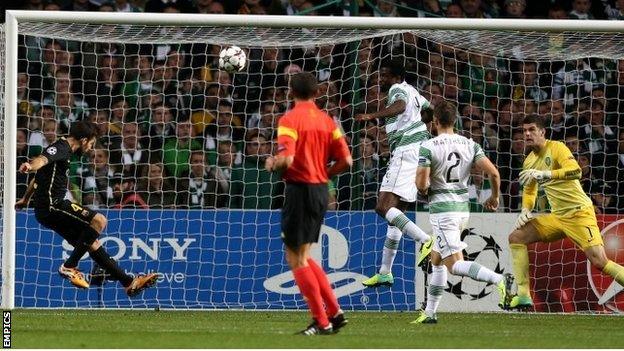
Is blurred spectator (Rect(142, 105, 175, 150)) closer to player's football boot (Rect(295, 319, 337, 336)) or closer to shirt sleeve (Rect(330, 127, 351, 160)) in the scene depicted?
shirt sleeve (Rect(330, 127, 351, 160))

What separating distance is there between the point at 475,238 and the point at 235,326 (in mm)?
4087

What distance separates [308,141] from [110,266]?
143 inches

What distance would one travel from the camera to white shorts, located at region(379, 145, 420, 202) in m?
13.9

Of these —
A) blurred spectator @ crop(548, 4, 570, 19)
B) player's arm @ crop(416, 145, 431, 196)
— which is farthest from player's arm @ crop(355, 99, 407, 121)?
blurred spectator @ crop(548, 4, 570, 19)

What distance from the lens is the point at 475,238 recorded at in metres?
15.1

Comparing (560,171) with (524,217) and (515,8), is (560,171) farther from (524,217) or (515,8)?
(515,8)

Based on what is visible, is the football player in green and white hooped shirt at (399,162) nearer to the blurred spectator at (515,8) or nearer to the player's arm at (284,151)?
the player's arm at (284,151)

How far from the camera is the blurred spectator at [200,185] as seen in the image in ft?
49.7

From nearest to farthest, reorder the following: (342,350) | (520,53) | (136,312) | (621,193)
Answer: (342,350) → (136,312) → (520,53) → (621,193)

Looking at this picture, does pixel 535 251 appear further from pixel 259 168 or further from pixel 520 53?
pixel 259 168

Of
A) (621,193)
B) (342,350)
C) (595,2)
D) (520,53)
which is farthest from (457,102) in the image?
(342,350)

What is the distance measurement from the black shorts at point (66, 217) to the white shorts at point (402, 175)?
296 centimetres

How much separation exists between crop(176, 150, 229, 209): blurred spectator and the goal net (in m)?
0.02

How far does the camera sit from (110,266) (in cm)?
1315
